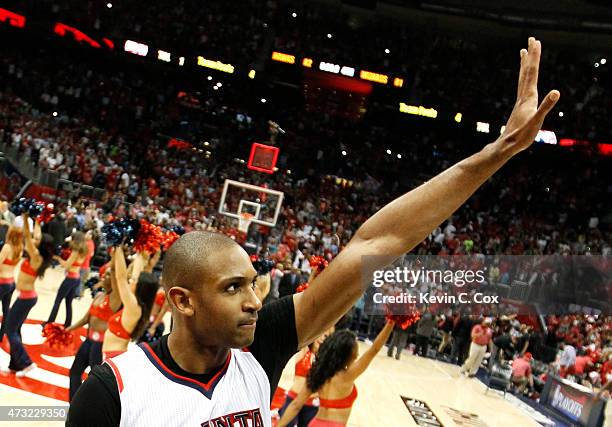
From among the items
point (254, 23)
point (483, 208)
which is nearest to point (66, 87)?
point (254, 23)

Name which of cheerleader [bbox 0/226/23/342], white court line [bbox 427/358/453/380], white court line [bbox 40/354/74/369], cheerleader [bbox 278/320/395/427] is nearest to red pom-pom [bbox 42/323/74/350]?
cheerleader [bbox 0/226/23/342]

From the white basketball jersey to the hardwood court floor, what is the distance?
437 centimetres

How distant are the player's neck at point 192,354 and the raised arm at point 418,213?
0.25m

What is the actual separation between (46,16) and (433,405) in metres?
19.2

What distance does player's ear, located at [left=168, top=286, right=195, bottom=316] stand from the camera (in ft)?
4.55

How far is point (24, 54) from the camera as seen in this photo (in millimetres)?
22359

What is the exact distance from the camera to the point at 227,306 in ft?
4.43

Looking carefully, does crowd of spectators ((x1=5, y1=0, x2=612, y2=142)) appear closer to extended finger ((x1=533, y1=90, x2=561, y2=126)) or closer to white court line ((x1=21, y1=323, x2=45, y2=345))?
white court line ((x1=21, y1=323, x2=45, y2=345))

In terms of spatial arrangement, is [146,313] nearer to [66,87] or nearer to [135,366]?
[135,366]

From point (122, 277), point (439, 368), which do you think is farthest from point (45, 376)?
point (439, 368)

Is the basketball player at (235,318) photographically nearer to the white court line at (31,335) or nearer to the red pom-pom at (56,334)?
the red pom-pom at (56,334)

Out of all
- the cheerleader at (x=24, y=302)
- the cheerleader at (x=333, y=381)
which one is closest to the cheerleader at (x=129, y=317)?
the cheerleader at (x=333, y=381)

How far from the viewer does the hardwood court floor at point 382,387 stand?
5742 mm

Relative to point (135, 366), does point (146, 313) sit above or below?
below
